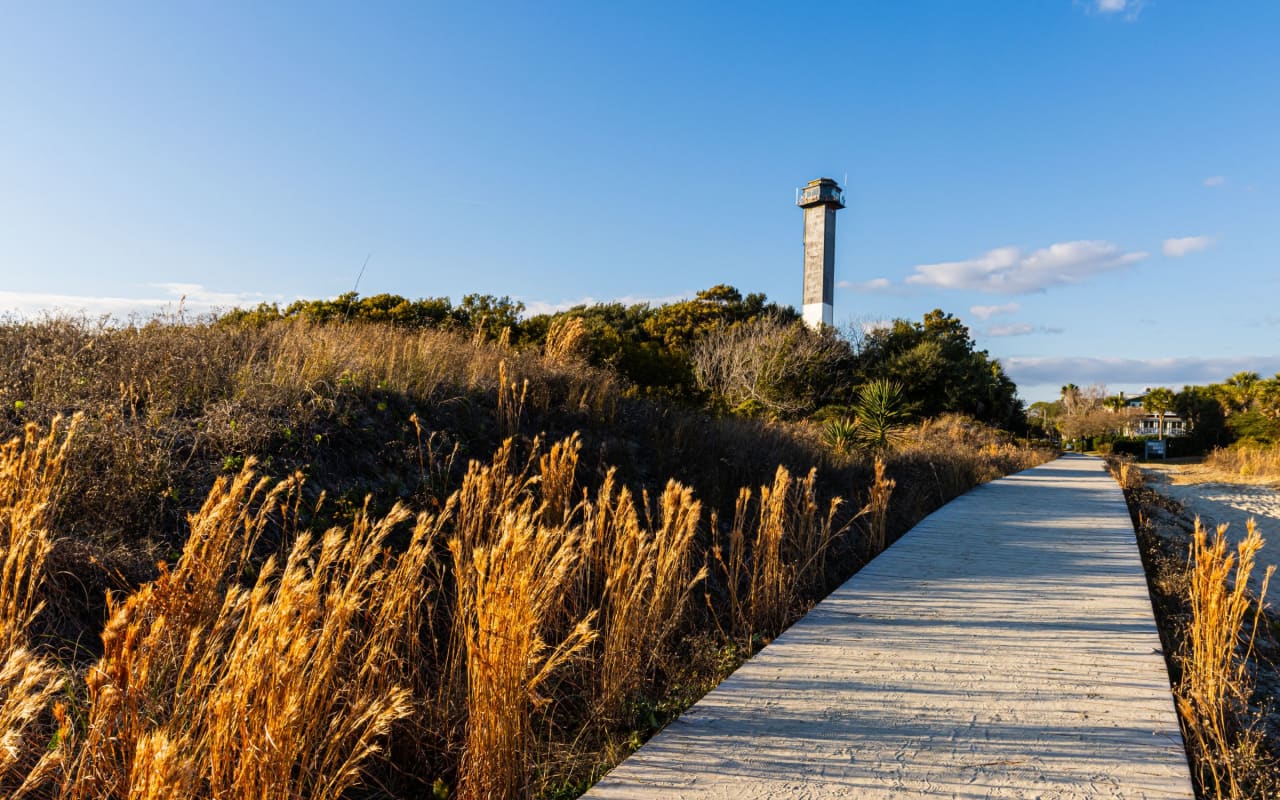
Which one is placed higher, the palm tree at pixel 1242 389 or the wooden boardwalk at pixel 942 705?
the palm tree at pixel 1242 389

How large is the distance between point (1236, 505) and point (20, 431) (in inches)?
856

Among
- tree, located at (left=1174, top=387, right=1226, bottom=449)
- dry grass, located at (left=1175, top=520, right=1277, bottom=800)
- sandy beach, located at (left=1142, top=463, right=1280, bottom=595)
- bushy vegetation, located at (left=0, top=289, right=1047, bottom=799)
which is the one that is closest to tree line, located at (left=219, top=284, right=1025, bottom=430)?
bushy vegetation, located at (left=0, top=289, right=1047, bottom=799)

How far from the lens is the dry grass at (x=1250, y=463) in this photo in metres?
23.9

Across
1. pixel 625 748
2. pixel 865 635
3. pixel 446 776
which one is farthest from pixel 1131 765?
pixel 446 776

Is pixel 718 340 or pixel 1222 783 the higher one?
pixel 718 340

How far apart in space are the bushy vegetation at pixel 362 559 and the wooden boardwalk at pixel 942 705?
1.09ft

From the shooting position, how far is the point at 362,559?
220cm

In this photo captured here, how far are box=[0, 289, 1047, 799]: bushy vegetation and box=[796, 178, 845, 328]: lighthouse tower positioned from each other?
24191 mm

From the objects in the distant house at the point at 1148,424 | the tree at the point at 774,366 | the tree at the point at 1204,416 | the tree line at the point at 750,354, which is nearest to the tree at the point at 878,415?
the tree line at the point at 750,354

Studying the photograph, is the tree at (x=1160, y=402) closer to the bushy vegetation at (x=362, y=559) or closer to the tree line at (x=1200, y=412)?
the tree line at (x=1200, y=412)

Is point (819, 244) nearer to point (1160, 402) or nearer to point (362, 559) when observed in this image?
point (1160, 402)

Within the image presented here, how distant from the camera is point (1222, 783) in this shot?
2.60 m

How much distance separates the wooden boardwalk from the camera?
Answer: 2312 mm

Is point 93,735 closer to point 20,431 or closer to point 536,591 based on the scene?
point 536,591
